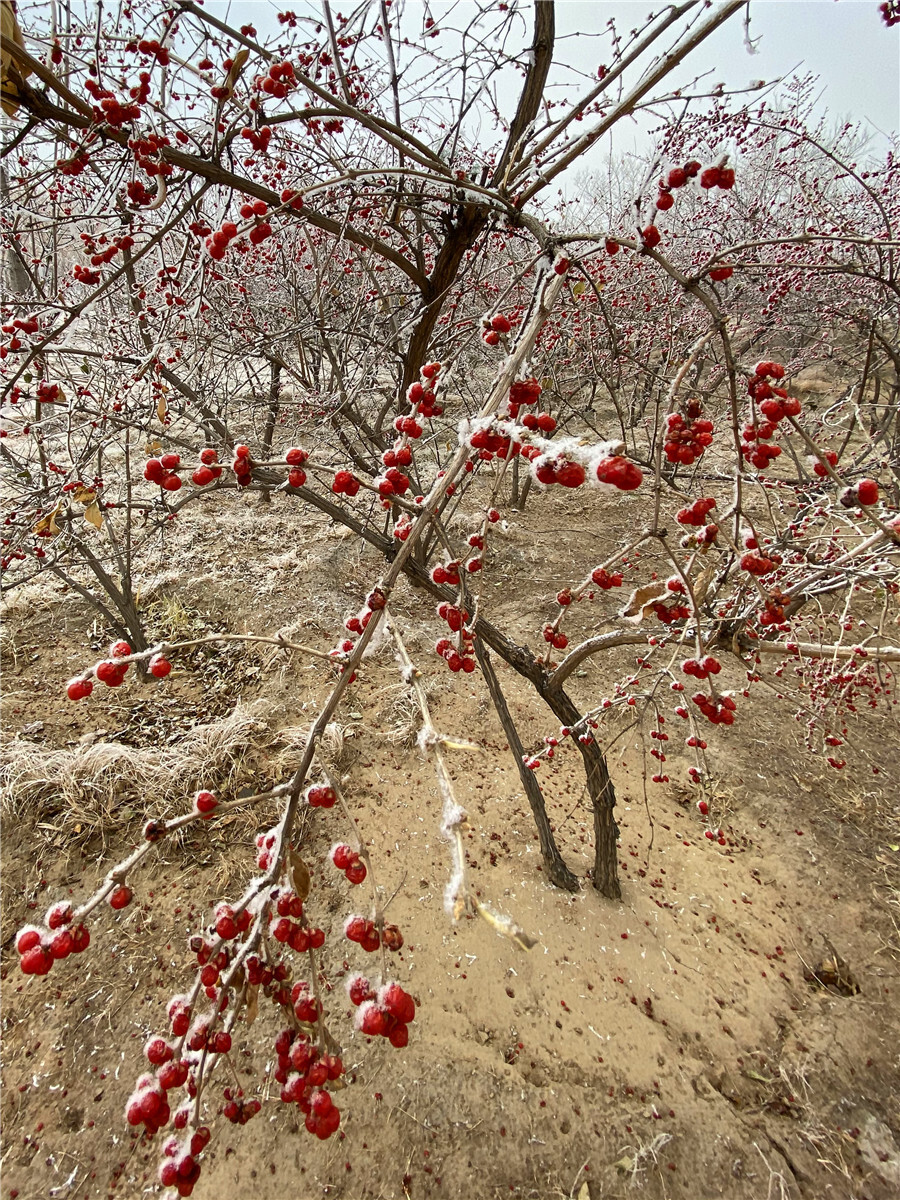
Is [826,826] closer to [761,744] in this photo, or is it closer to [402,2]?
[761,744]

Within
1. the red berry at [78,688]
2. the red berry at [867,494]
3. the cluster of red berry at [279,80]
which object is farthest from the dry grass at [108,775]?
the red berry at [867,494]

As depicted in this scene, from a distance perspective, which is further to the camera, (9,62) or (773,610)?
(773,610)

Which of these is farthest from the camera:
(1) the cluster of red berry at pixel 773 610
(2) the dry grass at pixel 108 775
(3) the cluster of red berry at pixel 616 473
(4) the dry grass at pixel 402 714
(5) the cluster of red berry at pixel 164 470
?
(4) the dry grass at pixel 402 714

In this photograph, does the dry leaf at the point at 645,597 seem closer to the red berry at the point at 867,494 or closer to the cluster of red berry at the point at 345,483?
the red berry at the point at 867,494

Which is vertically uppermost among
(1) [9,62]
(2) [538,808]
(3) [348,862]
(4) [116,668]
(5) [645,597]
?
(1) [9,62]

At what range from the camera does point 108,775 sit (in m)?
3.00

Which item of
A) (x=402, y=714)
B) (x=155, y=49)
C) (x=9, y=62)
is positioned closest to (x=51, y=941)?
(x=9, y=62)

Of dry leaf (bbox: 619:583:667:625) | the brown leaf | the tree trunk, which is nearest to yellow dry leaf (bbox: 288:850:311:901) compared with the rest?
the brown leaf

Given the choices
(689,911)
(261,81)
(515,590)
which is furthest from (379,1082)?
(515,590)

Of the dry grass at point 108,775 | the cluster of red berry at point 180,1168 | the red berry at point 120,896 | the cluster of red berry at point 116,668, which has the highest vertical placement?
the cluster of red berry at point 116,668

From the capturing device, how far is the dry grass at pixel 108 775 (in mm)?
2875

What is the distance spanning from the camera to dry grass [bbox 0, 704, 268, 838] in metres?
2.88

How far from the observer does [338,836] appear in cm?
286

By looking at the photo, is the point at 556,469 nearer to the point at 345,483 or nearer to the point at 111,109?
the point at 345,483
